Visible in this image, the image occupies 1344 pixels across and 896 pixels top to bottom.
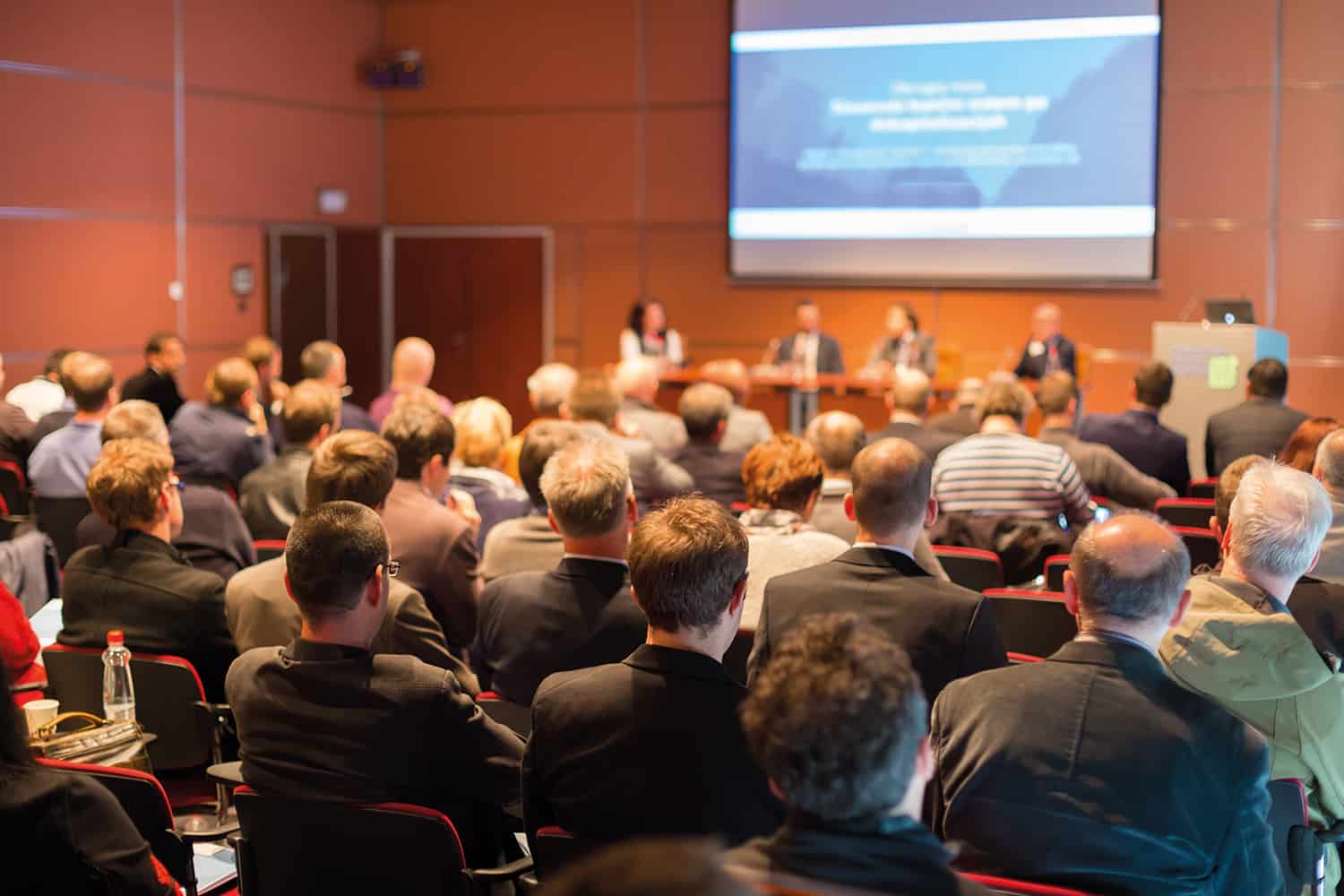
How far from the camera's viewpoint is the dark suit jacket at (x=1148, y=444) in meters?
6.78

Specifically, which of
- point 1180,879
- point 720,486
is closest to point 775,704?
point 1180,879

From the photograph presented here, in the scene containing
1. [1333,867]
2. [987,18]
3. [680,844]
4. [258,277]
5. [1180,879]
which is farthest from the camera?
[258,277]

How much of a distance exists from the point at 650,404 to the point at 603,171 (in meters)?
4.98

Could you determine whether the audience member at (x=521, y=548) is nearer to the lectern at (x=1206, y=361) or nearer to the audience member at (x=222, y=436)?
the audience member at (x=222, y=436)

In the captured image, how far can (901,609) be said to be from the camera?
2992 mm

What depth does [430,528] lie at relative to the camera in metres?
4.02

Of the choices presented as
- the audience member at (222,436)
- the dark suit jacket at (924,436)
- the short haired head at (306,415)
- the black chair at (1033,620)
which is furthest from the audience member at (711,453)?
the audience member at (222,436)

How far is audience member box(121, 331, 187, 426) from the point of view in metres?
8.08

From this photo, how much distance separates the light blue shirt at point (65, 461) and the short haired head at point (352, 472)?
99.9 inches

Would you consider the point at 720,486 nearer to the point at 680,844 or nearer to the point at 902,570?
the point at 902,570

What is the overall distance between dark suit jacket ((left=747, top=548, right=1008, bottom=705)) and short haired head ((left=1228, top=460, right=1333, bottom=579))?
601 millimetres

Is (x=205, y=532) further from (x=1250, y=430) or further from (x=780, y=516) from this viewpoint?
(x=1250, y=430)

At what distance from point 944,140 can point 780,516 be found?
743cm

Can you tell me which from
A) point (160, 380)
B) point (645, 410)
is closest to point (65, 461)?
point (160, 380)
